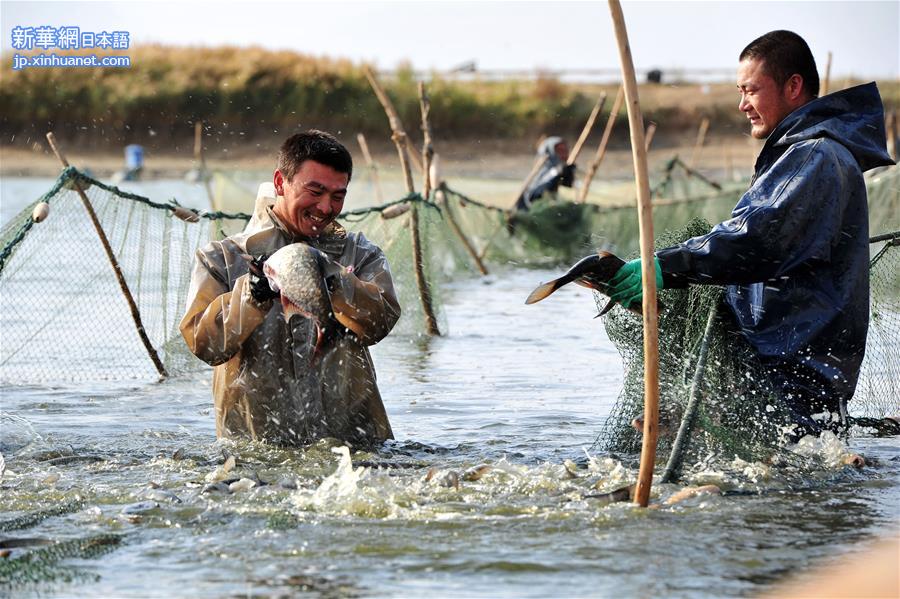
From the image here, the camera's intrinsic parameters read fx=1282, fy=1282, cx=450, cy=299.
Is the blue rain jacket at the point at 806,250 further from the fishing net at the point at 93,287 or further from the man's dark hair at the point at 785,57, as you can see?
the fishing net at the point at 93,287

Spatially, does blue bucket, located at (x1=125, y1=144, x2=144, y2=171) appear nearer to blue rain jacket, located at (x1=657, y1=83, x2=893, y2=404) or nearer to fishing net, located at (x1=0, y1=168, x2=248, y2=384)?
fishing net, located at (x1=0, y1=168, x2=248, y2=384)

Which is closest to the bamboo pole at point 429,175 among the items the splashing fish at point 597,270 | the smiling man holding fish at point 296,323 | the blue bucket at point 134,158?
the smiling man holding fish at point 296,323

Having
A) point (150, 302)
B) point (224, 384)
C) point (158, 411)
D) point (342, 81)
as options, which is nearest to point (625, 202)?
point (150, 302)

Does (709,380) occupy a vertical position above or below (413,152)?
below

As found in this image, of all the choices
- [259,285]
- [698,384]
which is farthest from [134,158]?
[698,384]

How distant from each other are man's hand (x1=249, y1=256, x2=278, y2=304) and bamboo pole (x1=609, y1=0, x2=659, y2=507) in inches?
57.2

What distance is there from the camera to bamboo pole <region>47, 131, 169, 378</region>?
841cm

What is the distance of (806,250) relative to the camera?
5.01m

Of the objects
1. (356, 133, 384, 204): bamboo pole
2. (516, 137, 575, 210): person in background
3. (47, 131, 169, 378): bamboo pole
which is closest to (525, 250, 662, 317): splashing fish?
(47, 131, 169, 378): bamboo pole

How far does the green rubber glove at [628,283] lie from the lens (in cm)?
496

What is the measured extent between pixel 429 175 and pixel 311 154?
8.05m

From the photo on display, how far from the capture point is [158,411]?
7.81 m

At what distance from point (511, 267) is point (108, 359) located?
27.9ft

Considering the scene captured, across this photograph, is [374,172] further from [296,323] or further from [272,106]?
[272,106]
